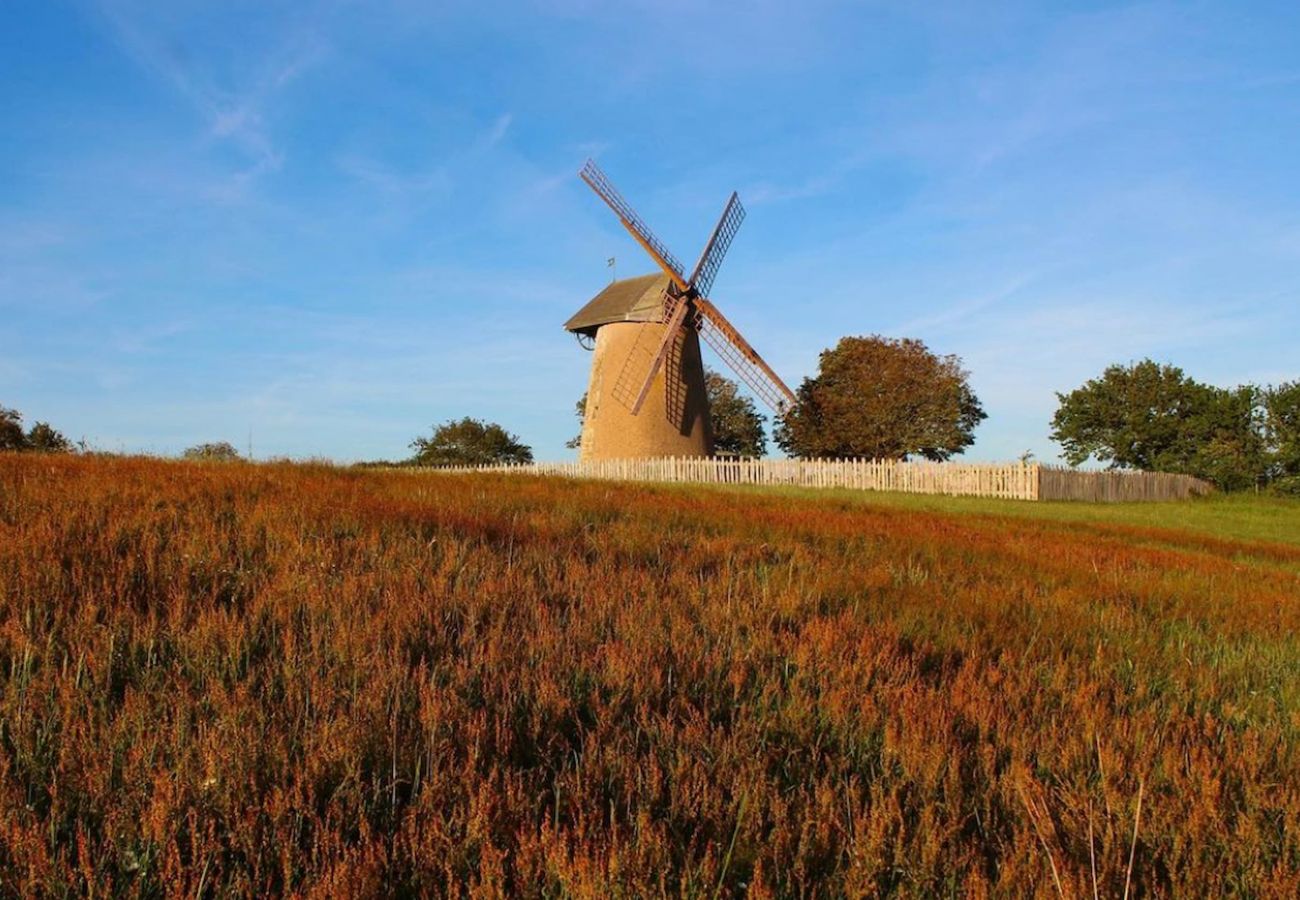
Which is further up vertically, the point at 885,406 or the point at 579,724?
the point at 885,406

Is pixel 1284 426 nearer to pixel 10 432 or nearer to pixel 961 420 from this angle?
pixel 961 420

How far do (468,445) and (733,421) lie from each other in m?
20.1

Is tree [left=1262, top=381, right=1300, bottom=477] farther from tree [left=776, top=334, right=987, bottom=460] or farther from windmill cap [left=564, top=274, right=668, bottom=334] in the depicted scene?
windmill cap [left=564, top=274, right=668, bottom=334]

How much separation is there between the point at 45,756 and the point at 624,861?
2.31 meters

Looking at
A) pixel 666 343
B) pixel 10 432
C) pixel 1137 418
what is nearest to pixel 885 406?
pixel 666 343

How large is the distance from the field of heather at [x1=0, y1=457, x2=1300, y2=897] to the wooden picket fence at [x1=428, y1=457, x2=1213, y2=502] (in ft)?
77.3

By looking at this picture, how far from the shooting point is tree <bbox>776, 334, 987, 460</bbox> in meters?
40.8

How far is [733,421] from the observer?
52.9m

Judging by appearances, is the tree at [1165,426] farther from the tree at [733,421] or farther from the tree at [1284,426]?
the tree at [733,421]

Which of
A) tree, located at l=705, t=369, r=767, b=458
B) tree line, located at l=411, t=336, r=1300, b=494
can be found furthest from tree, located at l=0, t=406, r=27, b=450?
tree, located at l=705, t=369, r=767, b=458

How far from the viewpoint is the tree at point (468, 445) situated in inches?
2270

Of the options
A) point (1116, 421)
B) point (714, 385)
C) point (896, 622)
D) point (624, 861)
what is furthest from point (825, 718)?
point (1116, 421)

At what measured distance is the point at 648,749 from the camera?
3438 mm

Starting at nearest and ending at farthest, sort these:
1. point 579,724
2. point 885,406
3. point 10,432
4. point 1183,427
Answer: point 579,724 → point 10,432 → point 885,406 → point 1183,427
